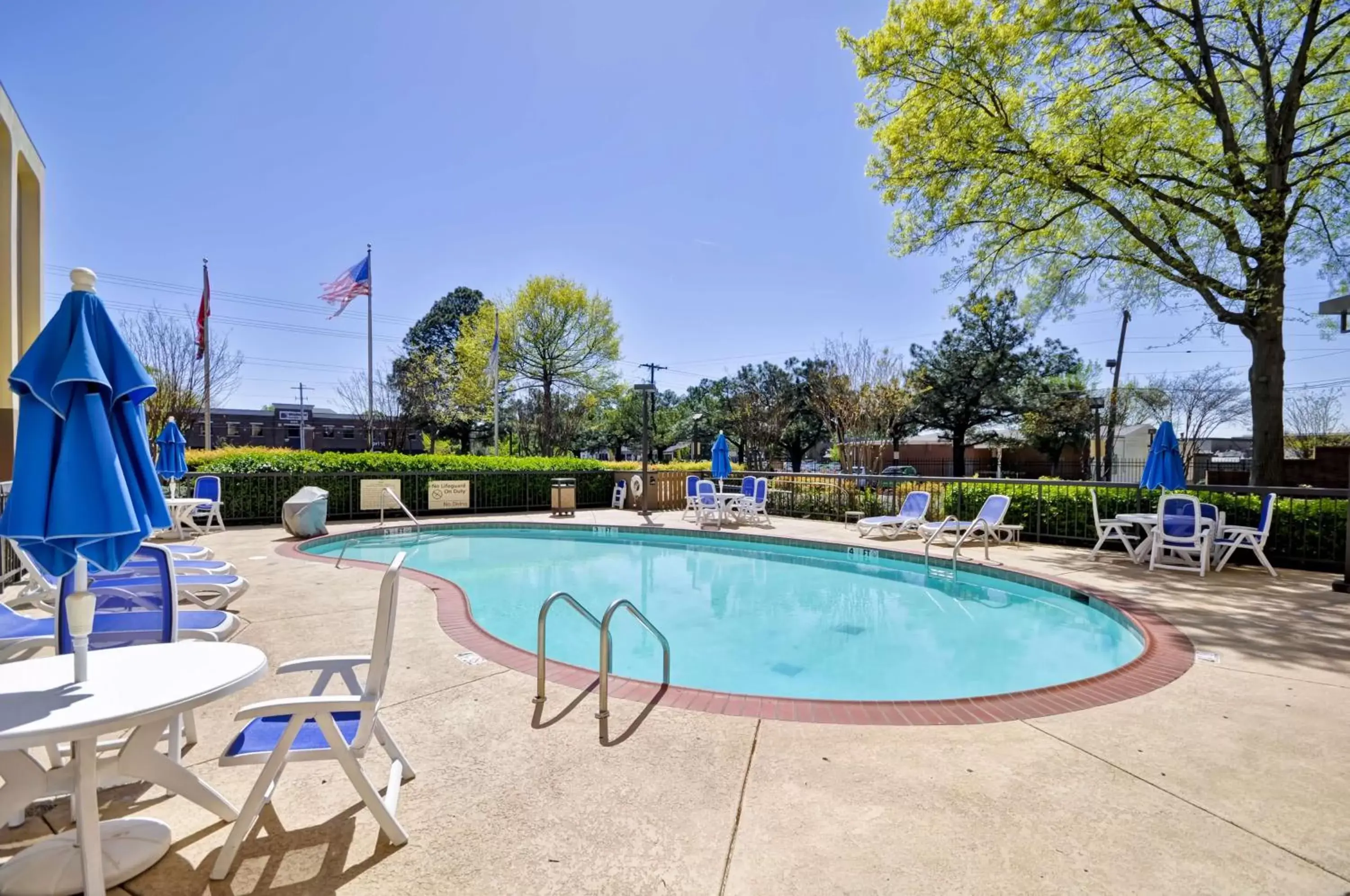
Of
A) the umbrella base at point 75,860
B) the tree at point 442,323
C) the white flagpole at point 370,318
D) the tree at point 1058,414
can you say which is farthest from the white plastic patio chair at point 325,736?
the tree at point 442,323

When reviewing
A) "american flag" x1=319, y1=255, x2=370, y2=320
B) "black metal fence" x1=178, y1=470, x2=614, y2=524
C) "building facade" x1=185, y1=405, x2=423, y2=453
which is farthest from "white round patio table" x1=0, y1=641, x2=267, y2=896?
"building facade" x1=185, y1=405, x2=423, y2=453

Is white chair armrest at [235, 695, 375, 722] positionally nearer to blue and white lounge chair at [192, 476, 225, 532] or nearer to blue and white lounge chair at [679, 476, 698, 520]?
blue and white lounge chair at [679, 476, 698, 520]

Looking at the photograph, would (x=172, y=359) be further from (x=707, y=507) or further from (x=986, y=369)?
(x=986, y=369)

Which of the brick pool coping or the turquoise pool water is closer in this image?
the brick pool coping

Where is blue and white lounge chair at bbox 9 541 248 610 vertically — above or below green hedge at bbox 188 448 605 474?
below

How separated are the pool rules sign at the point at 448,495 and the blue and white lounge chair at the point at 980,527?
10.5m

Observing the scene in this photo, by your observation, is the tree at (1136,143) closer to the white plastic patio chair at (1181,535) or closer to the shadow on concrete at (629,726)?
the white plastic patio chair at (1181,535)

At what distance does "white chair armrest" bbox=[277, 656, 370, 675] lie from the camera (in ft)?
8.47

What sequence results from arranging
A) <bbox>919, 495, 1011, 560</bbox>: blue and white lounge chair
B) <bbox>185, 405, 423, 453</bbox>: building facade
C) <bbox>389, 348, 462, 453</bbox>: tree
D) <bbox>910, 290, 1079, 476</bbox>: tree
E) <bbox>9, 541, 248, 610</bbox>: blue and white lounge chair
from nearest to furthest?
<bbox>9, 541, 248, 610</bbox>: blue and white lounge chair, <bbox>919, 495, 1011, 560</bbox>: blue and white lounge chair, <bbox>910, 290, 1079, 476</bbox>: tree, <bbox>389, 348, 462, 453</bbox>: tree, <bbox>185, 405, 423, 453</bbox>: building facade

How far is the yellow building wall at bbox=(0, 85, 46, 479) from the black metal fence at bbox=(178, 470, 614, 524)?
4027mm

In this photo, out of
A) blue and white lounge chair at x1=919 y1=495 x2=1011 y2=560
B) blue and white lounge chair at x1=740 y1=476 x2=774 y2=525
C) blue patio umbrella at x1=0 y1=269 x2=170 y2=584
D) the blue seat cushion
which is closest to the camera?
blue patio umbrella at x1=0 y1=269 x2=170 y2=584

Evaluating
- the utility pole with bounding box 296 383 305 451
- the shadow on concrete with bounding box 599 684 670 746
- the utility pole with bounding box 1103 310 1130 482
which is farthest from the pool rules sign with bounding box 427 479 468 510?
the utility pole with bounding box 296 383 305 451

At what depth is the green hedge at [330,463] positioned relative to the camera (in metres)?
13.0

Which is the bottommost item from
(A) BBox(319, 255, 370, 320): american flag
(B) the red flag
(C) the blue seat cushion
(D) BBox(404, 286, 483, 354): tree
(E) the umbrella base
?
(E) the umbrella base
